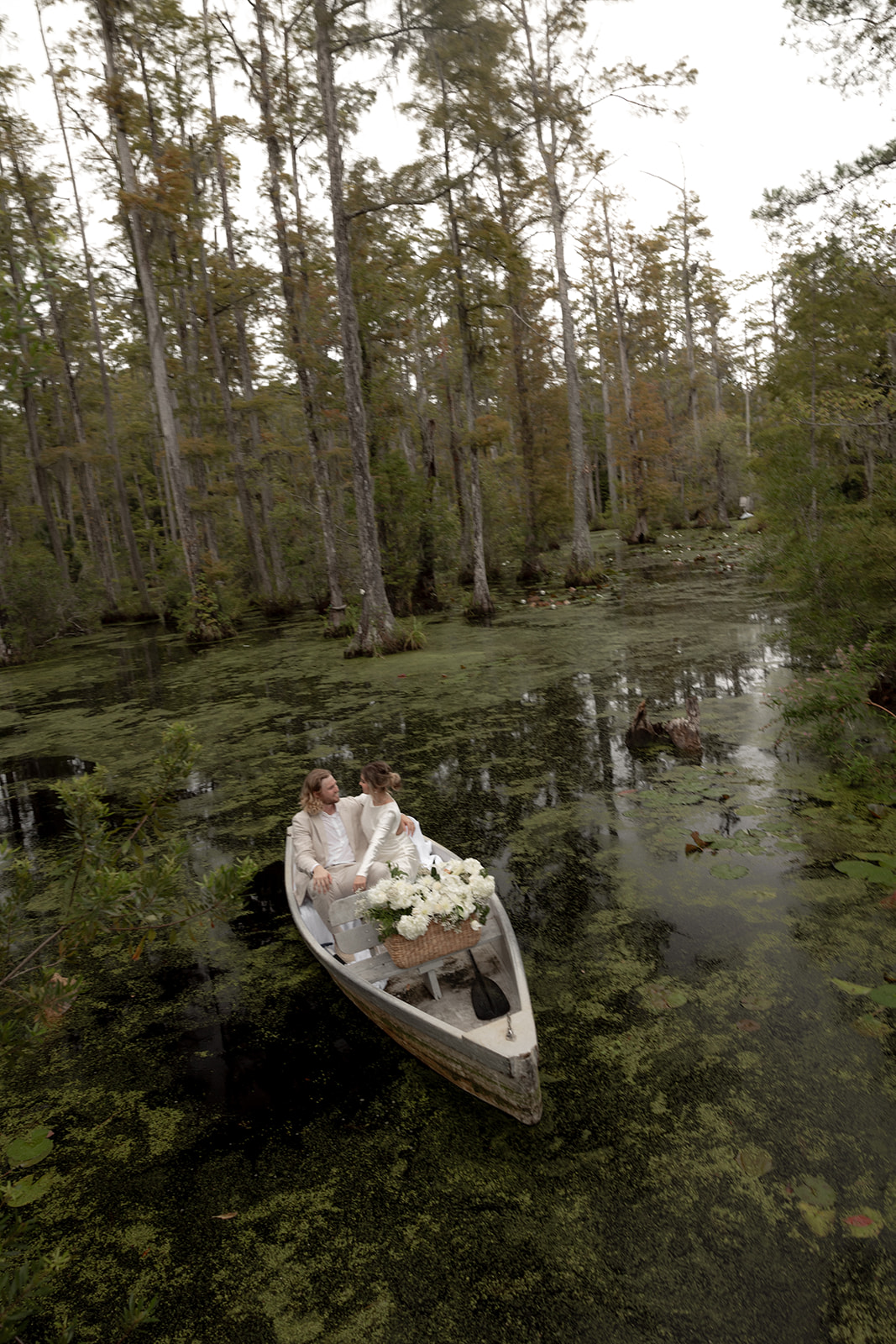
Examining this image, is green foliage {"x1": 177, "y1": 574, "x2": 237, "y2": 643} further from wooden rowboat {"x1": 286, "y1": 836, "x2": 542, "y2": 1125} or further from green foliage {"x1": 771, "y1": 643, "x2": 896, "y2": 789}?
wooden rowboat {"x1": 286, "y1": 836, "x2": 542, "y2": 1125}

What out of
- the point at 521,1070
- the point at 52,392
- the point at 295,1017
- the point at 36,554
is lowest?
the point at 295,1017

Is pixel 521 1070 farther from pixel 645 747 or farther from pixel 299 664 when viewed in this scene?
pixel 299 664

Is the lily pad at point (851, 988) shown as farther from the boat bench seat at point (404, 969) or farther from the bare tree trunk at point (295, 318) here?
the bare tree trunk at point (295, 318)

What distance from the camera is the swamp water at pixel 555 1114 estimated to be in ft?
7.68

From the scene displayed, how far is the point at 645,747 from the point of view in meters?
7.41

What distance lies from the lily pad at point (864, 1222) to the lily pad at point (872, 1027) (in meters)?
0.94

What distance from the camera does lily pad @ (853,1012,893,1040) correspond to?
3.27 metres

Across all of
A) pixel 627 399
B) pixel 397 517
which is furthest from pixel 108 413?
pixel 627 399

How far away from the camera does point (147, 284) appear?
17672 mm

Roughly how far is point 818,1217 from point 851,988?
138cm

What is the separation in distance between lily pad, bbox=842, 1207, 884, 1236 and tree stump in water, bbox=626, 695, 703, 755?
4841 millimetres

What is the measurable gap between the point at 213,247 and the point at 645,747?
2294 cm

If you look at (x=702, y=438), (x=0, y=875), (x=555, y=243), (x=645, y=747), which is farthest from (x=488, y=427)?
(x=702, y=438)

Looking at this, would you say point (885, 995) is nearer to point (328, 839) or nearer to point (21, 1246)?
point (328, 839)
